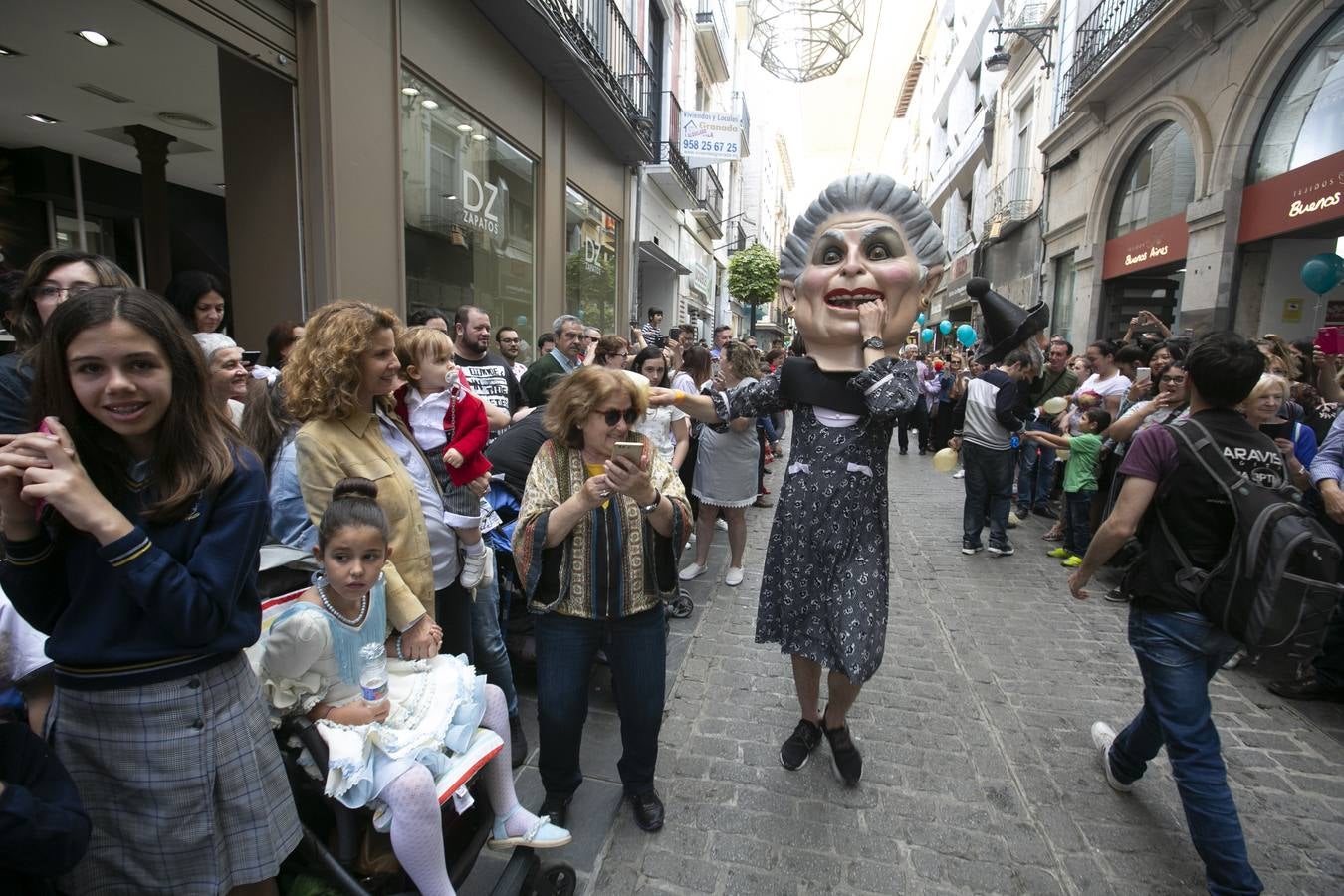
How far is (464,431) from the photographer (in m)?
2.89

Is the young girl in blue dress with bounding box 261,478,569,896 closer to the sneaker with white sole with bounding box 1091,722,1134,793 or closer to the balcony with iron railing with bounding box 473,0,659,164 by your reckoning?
the sneaker with white sole with bounding box 1091,722,1134,793

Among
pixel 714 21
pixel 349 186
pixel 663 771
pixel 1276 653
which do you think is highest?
pixel 714 21

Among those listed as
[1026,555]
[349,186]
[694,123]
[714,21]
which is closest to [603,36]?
[694,123]

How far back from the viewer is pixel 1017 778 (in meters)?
3.00

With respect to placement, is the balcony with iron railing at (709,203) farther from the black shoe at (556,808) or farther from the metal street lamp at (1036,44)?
the black shoe at (556,808)

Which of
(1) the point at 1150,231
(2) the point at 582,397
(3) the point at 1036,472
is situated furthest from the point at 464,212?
(1) the point at 1150,231

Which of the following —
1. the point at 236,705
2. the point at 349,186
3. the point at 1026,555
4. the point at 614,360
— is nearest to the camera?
the point at 236,705

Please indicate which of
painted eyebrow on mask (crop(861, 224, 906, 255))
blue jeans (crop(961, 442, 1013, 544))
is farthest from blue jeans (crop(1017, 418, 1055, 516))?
painted eyebrow on mask (crop(861, 224, 906, 255))

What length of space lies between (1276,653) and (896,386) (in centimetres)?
154

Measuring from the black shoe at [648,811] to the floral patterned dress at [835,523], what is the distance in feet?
2.73

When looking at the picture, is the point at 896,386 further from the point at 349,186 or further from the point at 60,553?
the point at 349,186

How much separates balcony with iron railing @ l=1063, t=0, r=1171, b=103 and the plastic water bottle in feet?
43.0

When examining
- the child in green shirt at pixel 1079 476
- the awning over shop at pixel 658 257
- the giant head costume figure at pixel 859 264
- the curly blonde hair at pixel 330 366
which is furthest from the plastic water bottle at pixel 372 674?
the awning over shop at pixel 658 257

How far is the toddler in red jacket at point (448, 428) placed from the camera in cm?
279
